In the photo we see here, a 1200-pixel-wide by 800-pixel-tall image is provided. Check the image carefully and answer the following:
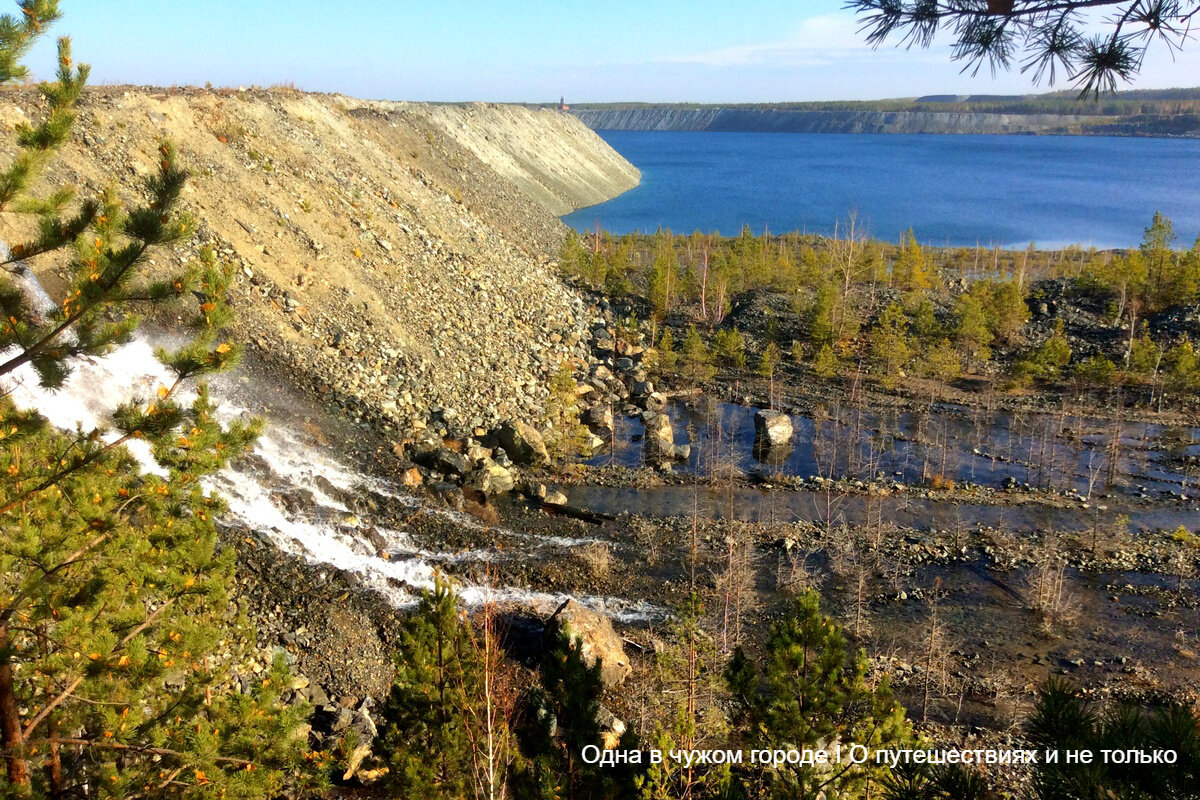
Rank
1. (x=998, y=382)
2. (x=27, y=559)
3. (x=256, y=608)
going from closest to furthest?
(x=27, y=559) → (x=256, y=608) → (x=998, y=382)

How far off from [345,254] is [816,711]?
24735 mm

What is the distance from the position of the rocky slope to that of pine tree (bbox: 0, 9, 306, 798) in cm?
1599

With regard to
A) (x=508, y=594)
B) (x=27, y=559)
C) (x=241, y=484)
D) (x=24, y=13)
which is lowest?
(x=508, y=594)

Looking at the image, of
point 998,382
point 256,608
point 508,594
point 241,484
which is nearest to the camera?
point 256,608

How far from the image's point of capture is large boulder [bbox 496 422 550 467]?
23.4 meters

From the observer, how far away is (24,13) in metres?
5.25

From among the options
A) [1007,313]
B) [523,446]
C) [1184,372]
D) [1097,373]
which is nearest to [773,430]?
[523,446]

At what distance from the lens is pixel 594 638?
14.3 meters

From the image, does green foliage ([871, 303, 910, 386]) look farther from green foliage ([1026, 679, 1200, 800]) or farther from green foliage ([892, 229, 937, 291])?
green foliage ([1026, 679, 1200, 800])

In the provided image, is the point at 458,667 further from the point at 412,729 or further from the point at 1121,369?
the point at 1121,369

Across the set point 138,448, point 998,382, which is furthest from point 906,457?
point 138,448

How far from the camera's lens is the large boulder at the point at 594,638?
45.5 ft

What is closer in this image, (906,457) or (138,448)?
(138,448)

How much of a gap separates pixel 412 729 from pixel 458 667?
864 millimetres
